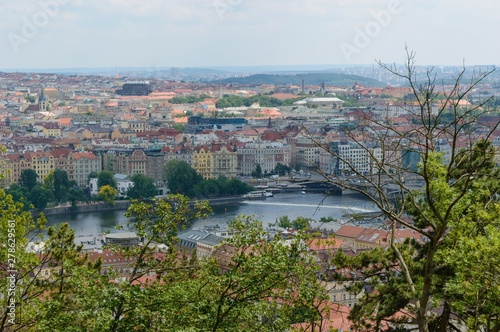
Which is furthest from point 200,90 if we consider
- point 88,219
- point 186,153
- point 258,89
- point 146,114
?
point 88,219

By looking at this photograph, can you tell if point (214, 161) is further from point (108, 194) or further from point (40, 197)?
point (40, 197)

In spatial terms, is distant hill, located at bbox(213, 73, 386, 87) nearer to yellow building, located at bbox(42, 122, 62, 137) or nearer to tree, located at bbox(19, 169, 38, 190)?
yellow building, located at bbox(42, 122, 62, 137)

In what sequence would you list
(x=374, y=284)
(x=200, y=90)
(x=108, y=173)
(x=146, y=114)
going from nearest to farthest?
(x=374, y=284)
(x=108, y=173)
(x=146, y=114)
(x=200, y=90)

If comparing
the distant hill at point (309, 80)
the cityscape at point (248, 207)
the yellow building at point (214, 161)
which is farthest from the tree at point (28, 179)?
the distant hill at point (309, 80)

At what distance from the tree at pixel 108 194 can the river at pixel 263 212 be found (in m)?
0.62

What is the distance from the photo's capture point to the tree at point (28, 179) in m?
21.5

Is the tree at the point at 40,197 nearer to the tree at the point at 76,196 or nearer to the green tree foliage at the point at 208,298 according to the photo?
the tree at the point at 76,196

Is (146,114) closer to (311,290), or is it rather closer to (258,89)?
(258,89)

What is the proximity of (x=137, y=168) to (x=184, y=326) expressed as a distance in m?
21.1

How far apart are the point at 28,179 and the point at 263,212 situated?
568cm

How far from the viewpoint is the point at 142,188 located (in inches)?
845

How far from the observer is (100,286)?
3.36 metres

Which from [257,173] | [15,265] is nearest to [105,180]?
[257,173]

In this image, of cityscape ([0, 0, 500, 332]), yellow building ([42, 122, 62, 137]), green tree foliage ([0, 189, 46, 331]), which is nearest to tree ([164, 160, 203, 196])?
cityscape ([0, 0, 500, 332])
